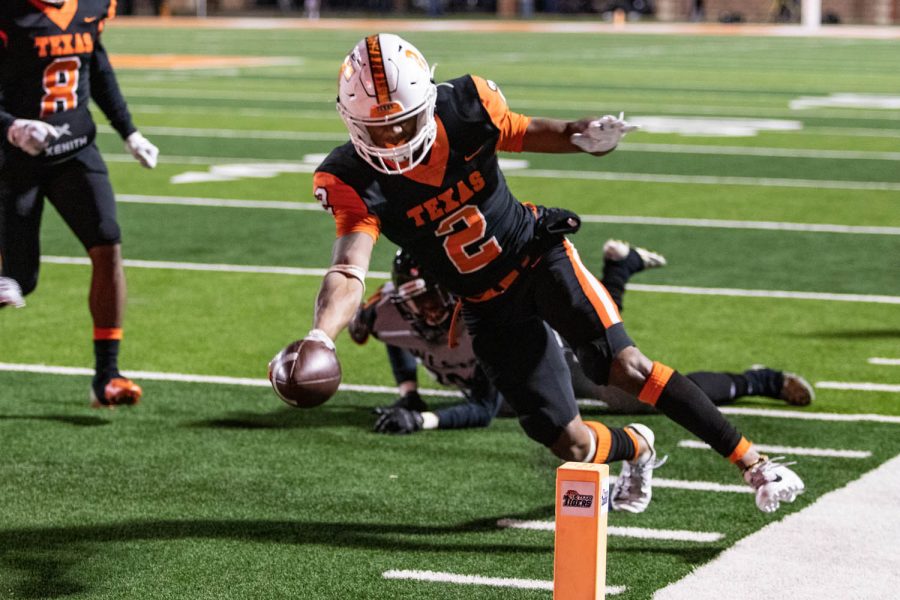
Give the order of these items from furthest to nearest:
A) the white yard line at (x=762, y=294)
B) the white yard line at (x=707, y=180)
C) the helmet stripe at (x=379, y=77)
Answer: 1. the white yard line at (x=707, y=180)
2. the white yard line at (x=762, y=294)
3. the helmet stripe at (x=379, y=77)

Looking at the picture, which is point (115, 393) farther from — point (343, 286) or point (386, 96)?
point (386, 96)

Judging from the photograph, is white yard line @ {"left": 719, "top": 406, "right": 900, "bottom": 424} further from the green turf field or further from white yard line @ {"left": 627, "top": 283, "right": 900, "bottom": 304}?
white yard line @ {"left": 627, "top": 283, "right": 900, "bottom": 304}

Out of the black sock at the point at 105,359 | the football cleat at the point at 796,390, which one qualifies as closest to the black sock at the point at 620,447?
the football cleat at the point at 796,390

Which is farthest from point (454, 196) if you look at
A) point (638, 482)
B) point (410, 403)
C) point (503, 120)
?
point (410, 403)

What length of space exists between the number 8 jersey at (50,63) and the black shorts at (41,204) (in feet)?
0.29

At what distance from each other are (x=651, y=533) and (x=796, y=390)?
189 cm

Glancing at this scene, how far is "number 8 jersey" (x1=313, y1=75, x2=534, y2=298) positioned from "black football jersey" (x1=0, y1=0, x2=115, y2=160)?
248cm

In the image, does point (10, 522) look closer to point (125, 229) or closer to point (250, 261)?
point (250, 261)

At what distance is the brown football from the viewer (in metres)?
4.42

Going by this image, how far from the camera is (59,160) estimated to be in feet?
24.2

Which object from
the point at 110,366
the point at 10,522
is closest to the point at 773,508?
the point at 10,522

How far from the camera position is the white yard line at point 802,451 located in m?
6.51

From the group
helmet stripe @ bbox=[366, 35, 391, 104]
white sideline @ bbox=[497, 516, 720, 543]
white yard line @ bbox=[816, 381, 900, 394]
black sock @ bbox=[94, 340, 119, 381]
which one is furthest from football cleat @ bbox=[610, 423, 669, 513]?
black sock @ bbox=[94, 340, 119, 381]

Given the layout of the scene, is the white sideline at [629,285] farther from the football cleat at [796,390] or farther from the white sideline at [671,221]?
the football cleat at [796,390]
